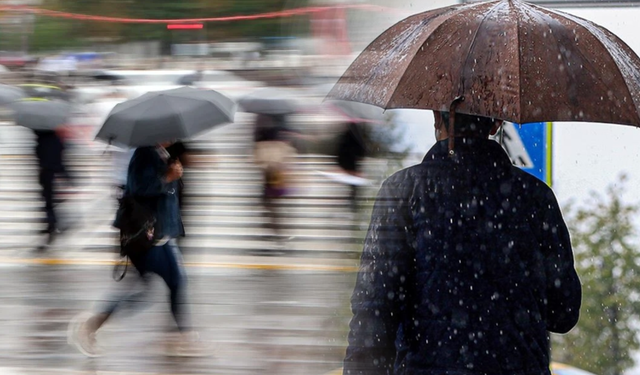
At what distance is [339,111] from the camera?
11.4ft

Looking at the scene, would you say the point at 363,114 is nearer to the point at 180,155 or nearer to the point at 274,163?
the point at 180,155

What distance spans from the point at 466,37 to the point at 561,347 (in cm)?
305

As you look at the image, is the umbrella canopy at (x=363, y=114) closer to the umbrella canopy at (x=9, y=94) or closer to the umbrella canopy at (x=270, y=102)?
the umbrella canopy at (x=270, y=102)

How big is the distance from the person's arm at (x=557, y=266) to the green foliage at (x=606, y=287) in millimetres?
2820

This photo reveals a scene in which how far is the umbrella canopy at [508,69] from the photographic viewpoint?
218 centimetres

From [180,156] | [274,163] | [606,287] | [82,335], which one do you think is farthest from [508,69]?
[606,287]

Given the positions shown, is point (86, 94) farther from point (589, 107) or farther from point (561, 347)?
point (561, 347)

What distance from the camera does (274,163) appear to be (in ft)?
9.53

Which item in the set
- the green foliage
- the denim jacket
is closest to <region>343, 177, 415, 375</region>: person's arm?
the denim jacket

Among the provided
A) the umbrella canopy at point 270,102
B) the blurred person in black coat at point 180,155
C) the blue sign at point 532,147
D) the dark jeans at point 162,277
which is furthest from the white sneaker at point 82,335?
the blue sign at point 532,147

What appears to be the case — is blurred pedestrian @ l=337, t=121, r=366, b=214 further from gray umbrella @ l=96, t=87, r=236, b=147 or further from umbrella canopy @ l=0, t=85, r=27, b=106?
umbrella canopy @ l=0, t=85, r=27, b=106

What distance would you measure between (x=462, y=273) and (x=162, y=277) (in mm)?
2407

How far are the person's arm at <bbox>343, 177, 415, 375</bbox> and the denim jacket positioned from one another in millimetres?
2083

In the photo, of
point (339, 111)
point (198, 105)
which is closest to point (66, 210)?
point (198, 105)
